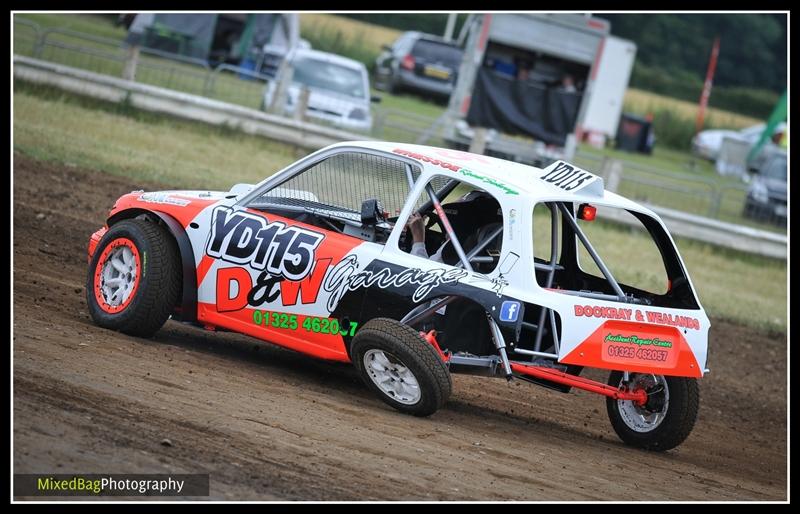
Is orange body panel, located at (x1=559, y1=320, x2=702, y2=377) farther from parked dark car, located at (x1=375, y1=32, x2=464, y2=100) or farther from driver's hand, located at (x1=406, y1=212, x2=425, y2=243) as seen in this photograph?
parked dark car, located at (x1=375, y1=32, x2=464, y2=100)

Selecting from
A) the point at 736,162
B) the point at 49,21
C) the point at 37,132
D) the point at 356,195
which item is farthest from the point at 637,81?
the point at 356,195

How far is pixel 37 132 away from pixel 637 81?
146 feet

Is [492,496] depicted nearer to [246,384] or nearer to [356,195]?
[246,384]

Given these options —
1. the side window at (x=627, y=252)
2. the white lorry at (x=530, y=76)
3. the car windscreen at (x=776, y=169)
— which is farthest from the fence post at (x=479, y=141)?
the car windscreen at (x=776, y=169)

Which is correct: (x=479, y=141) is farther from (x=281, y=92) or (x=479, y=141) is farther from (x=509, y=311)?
(x=509, y=311)

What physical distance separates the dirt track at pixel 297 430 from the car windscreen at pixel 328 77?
15.5 m

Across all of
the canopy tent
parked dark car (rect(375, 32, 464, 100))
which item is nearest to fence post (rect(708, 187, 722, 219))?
the canopy tent

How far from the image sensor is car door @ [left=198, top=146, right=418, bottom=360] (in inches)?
299

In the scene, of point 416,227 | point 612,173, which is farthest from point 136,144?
point 416,227

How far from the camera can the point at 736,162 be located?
41.3 metres

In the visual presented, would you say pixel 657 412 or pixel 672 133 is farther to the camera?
pixel 672 133

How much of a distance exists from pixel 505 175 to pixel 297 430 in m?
2.20

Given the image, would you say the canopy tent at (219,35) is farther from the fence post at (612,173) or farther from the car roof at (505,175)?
the car roof at (505,175)

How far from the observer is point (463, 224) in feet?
26.9
